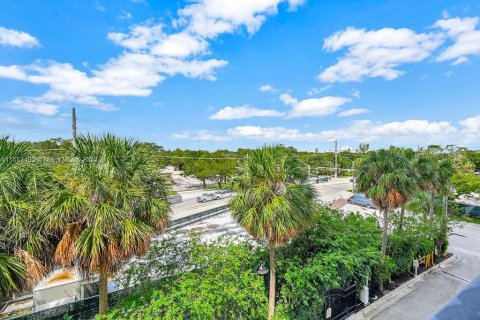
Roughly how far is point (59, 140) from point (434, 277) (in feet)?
151

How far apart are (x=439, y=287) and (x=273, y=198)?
1296 centimetres

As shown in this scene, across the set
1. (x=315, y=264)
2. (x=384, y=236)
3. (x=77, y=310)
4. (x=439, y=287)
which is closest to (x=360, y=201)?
(x=439, y=287)

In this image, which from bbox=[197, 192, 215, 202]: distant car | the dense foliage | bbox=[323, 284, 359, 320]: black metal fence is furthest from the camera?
bbox=[197, 192, 215, 202]: distant car

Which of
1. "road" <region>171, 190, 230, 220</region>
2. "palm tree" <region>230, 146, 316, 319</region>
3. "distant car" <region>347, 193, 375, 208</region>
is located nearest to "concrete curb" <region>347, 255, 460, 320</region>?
"palm tree" <region>230, 146, 316, 319</region>

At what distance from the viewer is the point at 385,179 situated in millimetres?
11672

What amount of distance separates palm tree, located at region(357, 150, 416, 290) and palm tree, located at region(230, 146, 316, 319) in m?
5.92

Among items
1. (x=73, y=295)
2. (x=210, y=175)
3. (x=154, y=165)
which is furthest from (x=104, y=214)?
(x=210, y=175)

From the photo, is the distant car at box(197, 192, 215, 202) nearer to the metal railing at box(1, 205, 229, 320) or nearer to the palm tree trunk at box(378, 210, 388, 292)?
the palm tree trunk at box(378, 210, 388, 292)

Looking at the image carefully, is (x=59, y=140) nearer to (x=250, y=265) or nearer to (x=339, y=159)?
(x=250, y=265)

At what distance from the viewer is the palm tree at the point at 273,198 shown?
6.81m

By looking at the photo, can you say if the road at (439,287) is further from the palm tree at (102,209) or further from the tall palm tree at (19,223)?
the tall palm tree at (19,223)

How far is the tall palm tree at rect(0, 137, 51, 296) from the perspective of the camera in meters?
4.76

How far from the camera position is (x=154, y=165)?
6715 mm

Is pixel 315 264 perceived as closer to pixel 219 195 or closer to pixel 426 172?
pixel 426 172
